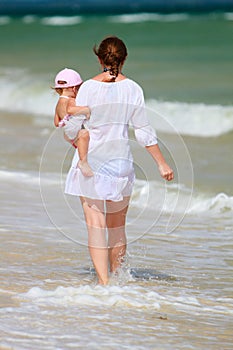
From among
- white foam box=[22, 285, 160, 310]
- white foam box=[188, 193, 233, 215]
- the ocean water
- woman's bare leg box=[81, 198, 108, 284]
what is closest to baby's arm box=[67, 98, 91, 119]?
the ocean water

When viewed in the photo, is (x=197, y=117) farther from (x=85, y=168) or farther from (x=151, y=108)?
(x=85, y=168)

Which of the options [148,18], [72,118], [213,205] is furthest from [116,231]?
[148,18]

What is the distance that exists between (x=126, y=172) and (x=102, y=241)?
0.38m

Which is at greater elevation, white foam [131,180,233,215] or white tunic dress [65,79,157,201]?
white tunic dress [65,79,157,201]

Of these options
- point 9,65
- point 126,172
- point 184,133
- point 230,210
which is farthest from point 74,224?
point 9,65

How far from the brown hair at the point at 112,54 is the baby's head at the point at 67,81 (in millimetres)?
217

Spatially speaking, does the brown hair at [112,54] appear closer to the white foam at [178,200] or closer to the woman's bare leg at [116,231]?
the woman's bare leg at [116,231]

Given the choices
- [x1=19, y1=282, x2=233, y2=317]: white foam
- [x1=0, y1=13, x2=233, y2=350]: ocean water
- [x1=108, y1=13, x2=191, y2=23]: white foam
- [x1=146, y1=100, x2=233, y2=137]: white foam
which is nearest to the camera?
[x1=0, y1=13, x2=233, y2=350]: ocean water

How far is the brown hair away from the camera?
4527 millimetres

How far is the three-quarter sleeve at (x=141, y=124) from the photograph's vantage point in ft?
15.1

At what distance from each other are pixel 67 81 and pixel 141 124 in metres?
0.44

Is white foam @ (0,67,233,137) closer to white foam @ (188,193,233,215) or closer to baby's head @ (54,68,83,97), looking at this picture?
white foam @ (188,193,233,215)

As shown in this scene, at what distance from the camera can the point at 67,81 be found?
4.71 metres

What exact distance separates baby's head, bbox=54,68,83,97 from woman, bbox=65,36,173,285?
0.19m
